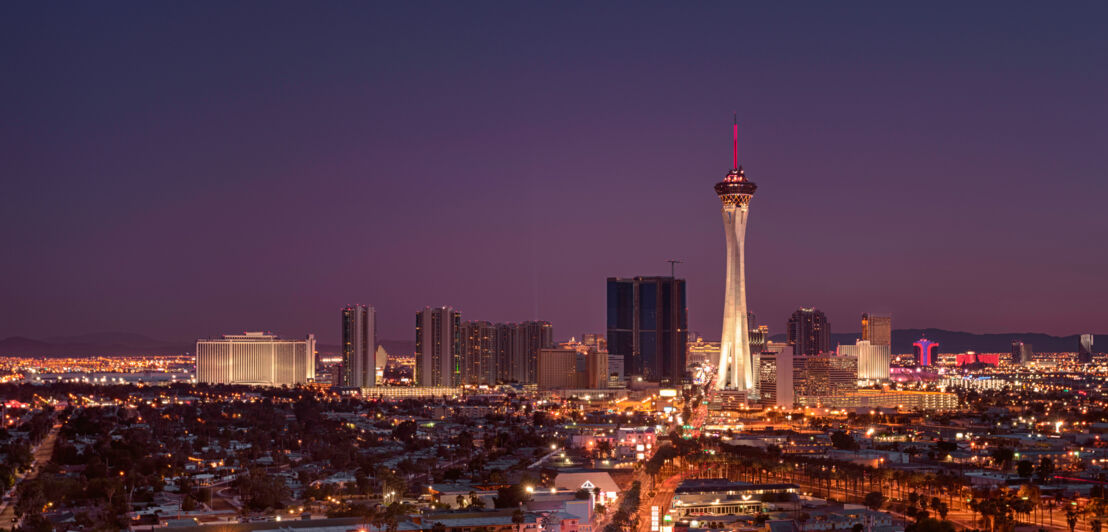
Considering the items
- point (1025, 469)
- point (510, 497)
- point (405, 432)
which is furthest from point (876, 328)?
point (510, 497)

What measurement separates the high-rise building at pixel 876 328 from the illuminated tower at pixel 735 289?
67069 millimetres

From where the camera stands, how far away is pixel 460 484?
4622 cm

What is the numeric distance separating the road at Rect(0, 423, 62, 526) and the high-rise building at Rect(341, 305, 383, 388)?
141 feet

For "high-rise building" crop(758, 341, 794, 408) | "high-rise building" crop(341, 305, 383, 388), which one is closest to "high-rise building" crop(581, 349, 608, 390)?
"high-rise building" crop(341, 305, 383, 388)

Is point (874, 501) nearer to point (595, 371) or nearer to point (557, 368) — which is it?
point (595, 371)

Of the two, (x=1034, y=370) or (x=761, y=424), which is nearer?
(x=761, y=424)

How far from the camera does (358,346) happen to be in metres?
124

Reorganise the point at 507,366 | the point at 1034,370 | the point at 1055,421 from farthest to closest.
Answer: the point at 1034,370, the point at 507,366, the point at 1055,421

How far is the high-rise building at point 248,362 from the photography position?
13875cm

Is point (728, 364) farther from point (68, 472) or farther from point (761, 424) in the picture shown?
point (68, 472)

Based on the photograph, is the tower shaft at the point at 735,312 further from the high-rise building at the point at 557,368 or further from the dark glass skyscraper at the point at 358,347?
the dark glass skyscraper at the point at 358,347

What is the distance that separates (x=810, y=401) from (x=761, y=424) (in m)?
18.0

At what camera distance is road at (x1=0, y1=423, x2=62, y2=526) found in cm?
4050

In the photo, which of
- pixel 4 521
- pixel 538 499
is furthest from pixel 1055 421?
pixel 4 521
